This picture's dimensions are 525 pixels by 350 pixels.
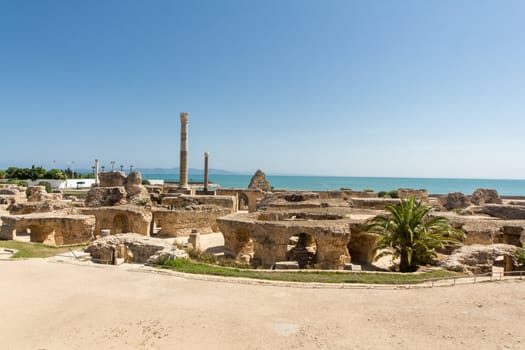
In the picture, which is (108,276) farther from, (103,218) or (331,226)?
(103,218)

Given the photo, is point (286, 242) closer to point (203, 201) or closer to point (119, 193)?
point (203, 201)

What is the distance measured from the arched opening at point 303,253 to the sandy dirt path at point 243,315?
6.42 m

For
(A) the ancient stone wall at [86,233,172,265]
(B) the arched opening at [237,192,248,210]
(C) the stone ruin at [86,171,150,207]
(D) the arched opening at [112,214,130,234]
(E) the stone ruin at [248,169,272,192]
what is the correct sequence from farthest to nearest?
(E) the stone ruin at [248,169,272,192]
(B) the arched opening at [237,192,248,210]
(C) the stone ruin at [86,171,150,207]
(D) the arched opening at [112,214,130,234]
(A) the ancient stone wall at [86,233,172,265]

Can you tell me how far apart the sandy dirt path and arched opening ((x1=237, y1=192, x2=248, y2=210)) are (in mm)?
32007

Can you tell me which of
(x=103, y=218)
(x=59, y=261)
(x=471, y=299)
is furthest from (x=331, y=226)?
(x=103, y=218)

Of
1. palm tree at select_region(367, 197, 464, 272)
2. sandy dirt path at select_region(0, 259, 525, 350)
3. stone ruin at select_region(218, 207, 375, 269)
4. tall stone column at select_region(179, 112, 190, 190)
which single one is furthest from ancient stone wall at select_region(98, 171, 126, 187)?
palm tree at select_region(367, 197, 464, 272)

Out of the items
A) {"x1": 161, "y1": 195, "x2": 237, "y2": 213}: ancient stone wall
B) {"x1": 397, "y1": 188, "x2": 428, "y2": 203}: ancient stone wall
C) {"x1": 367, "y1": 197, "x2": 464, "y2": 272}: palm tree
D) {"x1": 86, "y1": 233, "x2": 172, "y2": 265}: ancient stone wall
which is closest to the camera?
{"x1": 86, "y1": 233, "x2": 172, "y2": 265}: ancient stone wall

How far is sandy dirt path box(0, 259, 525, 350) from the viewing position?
22.9 ft

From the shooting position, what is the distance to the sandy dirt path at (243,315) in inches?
274

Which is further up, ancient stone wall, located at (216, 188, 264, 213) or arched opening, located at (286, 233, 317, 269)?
ancient stone wall, located at (216, 188, 264, 213)

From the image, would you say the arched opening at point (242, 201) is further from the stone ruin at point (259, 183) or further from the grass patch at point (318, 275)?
the grass patch at point (318, 275)

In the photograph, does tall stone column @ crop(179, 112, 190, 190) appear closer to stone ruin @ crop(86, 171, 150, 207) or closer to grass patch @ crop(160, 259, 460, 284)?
stone ruin @ crop(86, 171, 150, 207)

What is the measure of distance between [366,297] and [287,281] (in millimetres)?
2757

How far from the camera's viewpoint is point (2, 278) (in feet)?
36.4
